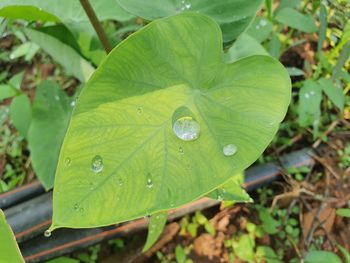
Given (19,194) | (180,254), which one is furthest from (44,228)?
(180,254)

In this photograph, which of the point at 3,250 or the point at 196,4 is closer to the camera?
the point at 3,250

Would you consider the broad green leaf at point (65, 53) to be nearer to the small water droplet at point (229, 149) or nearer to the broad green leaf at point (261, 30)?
the broad green leaf at point (261, 30)

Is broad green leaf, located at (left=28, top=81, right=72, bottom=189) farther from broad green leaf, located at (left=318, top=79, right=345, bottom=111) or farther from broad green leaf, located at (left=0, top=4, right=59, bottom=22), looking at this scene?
broad green leaf, located at (left=318, top=79, right=345, bottom=111)

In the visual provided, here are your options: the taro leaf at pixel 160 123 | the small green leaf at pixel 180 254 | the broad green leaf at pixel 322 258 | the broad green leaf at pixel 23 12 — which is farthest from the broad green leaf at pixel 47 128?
the broad green leaf at pixel 322 258

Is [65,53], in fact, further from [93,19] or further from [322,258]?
[322,258]

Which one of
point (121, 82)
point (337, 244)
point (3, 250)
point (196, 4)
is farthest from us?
point (337, 244)

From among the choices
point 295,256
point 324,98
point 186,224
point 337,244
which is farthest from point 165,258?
point 324,98

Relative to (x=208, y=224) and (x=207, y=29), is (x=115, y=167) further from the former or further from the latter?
(x=208, y=224)

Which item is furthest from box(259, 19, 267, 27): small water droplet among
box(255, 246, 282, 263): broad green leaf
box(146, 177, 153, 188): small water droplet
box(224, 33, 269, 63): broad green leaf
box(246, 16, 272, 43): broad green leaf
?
box(146, 177, 153, 188): small water droplet
